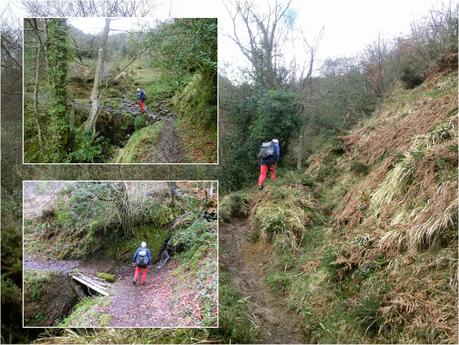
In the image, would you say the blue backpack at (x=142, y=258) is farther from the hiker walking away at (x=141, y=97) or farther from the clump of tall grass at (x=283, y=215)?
the clump of tall grass at (x=283, y=215)

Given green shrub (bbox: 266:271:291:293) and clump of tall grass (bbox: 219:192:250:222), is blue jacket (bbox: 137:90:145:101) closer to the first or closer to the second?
clump of tall grass (bbox: 219:192:250:222)

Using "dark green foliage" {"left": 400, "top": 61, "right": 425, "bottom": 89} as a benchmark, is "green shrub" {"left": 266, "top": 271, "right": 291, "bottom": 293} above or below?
below

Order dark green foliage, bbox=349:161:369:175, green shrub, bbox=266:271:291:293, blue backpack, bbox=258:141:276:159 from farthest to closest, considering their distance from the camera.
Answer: dark green foliage, bbox=349:161:369:175 → blue backpack, bbox=258:141:276:159 → green shrub, bbox=266:271:291:293

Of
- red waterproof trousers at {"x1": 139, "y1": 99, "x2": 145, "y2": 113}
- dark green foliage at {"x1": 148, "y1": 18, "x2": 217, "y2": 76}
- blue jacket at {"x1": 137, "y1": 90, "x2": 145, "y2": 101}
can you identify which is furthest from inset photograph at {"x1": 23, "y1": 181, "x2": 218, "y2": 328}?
dark green foliage at {"x1": 148, "y1": 18, "x2": 217, "y2": 76}

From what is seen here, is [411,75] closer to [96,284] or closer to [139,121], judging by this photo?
[139,121]

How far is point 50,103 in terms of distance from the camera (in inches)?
144

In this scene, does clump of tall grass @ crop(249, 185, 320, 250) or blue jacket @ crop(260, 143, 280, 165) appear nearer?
clump of tall grass @ crop(249, 185, 320, 250)

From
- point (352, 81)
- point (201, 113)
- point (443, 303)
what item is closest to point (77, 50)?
point (201, 113)

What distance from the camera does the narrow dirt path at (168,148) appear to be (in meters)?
3.74

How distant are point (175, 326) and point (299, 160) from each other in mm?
3294

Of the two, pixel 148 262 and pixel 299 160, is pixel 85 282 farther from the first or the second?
pixel 299 160

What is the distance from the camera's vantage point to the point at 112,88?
3664 mm

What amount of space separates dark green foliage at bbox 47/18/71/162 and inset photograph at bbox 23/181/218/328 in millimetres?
334

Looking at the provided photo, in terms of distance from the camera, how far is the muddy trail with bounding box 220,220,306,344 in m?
4.28
